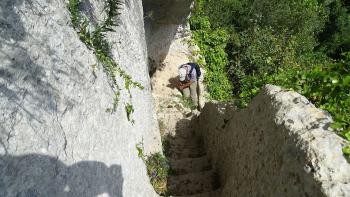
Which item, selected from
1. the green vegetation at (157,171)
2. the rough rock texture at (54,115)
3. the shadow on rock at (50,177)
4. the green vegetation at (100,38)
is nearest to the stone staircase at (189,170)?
the green vegetation at (157,171)

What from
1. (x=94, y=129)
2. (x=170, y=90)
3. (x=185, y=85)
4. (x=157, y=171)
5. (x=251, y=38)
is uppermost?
(x=251, y=38)

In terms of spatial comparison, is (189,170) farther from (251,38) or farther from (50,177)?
(251,38)

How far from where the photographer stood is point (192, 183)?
7484mm

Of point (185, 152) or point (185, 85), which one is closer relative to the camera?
point (185, 152)

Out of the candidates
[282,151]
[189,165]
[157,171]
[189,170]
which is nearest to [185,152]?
[189,165]

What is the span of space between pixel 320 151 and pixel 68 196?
209 cm

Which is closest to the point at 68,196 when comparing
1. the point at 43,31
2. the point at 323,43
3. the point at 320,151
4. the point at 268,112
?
the point at 43,31

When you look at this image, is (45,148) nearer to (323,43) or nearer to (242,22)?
(242,22)

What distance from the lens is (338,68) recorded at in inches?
174

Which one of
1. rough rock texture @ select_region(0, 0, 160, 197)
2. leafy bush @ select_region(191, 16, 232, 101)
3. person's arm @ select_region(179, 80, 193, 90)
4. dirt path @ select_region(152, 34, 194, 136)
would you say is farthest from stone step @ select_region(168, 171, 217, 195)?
leafy bush @ select_region(191, 16, 232, 101)

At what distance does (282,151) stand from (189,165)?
4.24 meters

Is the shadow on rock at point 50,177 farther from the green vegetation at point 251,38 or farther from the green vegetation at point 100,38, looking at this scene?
the green vegetation at point 251,38

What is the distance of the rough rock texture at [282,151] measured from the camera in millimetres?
3354

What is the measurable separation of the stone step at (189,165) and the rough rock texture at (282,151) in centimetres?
138
